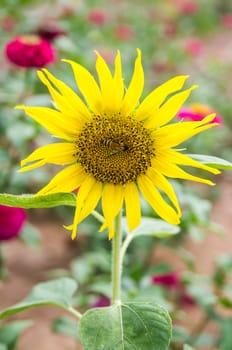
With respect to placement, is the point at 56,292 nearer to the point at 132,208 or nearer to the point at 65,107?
the point at 132,208

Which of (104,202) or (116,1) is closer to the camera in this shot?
(104,202)

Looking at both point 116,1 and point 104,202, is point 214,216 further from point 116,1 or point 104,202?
point 116,1

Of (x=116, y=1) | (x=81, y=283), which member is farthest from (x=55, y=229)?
(x=116, y=1)

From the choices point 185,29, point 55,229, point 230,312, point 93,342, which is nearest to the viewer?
point 93,342

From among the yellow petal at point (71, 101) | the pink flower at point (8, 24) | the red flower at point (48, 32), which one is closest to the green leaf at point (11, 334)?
the yellow petal at point (71, 101)

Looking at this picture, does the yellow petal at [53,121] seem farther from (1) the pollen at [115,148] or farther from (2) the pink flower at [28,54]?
(2) the pink flower at [28,54]

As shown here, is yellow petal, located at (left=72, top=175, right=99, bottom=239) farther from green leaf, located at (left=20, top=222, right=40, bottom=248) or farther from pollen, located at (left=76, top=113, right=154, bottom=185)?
green leaf, located at (left=20, top=222, right=40, bottom=248)

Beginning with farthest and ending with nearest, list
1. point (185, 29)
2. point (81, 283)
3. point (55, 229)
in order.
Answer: point (185, 29)
point (55, 229)
point (81, 283)
